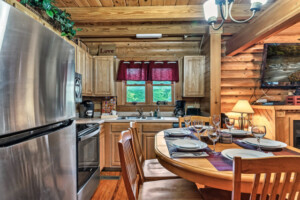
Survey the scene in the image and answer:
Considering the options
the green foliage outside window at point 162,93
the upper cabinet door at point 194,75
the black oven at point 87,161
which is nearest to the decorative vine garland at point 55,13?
the black oven at point 87,161

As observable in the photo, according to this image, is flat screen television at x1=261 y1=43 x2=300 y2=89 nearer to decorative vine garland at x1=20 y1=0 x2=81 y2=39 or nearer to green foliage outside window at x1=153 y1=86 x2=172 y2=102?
green foliage outside window at x1=153 y1=86 x2=172 y2=102

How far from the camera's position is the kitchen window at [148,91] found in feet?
12.2

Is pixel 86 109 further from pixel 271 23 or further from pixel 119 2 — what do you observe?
pixel 271 23

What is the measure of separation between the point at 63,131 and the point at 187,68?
2.67 meters

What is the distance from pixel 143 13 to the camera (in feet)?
9.11

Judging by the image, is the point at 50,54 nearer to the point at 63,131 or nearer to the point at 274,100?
the point at 63,131

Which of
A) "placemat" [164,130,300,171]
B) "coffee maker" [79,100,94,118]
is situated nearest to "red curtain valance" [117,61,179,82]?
"coffee maker" [79,100,94,118]

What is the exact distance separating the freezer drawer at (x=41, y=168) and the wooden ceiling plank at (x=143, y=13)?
207cm

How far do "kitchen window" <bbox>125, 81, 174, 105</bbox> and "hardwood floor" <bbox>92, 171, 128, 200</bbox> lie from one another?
1.56 m

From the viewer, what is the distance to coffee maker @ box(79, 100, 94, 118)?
3260 mm

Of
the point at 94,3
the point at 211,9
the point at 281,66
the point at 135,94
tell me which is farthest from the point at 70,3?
the point at 281,66

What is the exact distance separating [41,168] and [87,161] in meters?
0.99

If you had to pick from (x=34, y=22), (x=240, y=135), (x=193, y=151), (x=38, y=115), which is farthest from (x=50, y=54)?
(x=240, y=135)

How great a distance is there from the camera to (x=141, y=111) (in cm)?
361
